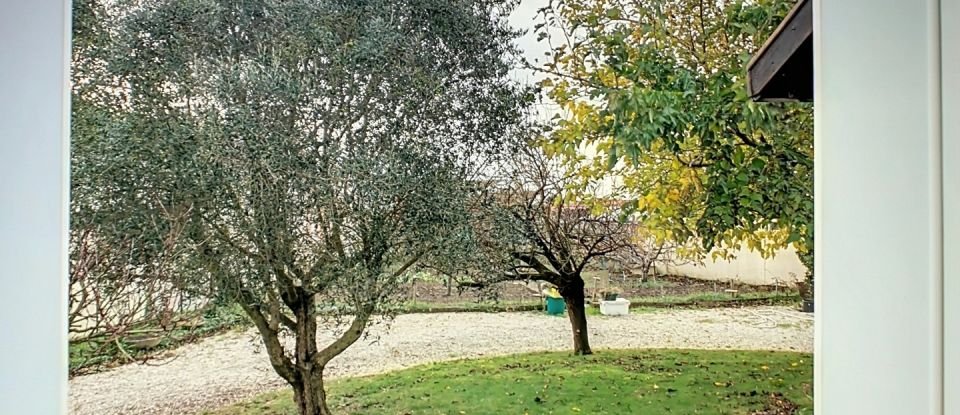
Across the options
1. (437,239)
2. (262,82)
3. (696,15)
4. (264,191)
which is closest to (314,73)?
(262,82)

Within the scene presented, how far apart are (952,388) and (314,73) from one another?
958 millimetres

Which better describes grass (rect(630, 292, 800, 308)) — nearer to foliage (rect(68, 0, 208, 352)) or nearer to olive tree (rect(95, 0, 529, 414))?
olive tree (rect(95, 0, 529, 414))

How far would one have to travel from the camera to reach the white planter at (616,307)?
1.06 metres

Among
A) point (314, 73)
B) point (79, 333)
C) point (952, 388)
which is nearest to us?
point (952, 388)

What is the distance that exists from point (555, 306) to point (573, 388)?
0.14 meters

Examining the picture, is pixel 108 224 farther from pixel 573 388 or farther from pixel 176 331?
pixel 573 388

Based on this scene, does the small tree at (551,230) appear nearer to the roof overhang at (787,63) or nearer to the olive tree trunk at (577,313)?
the olive tree trunk at (577,313)

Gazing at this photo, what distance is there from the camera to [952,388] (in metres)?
0.64

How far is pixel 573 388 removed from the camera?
3.43 ft

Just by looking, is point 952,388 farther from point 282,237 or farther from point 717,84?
point 282,237

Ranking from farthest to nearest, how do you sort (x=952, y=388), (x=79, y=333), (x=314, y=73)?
(x=314, y=73)
(x=79, y=333)
(x=952, y=388)

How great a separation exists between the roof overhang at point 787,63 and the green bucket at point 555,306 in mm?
488

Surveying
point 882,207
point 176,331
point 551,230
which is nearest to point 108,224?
point 176,331

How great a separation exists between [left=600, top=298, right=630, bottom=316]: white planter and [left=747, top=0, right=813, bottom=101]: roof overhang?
42cm
